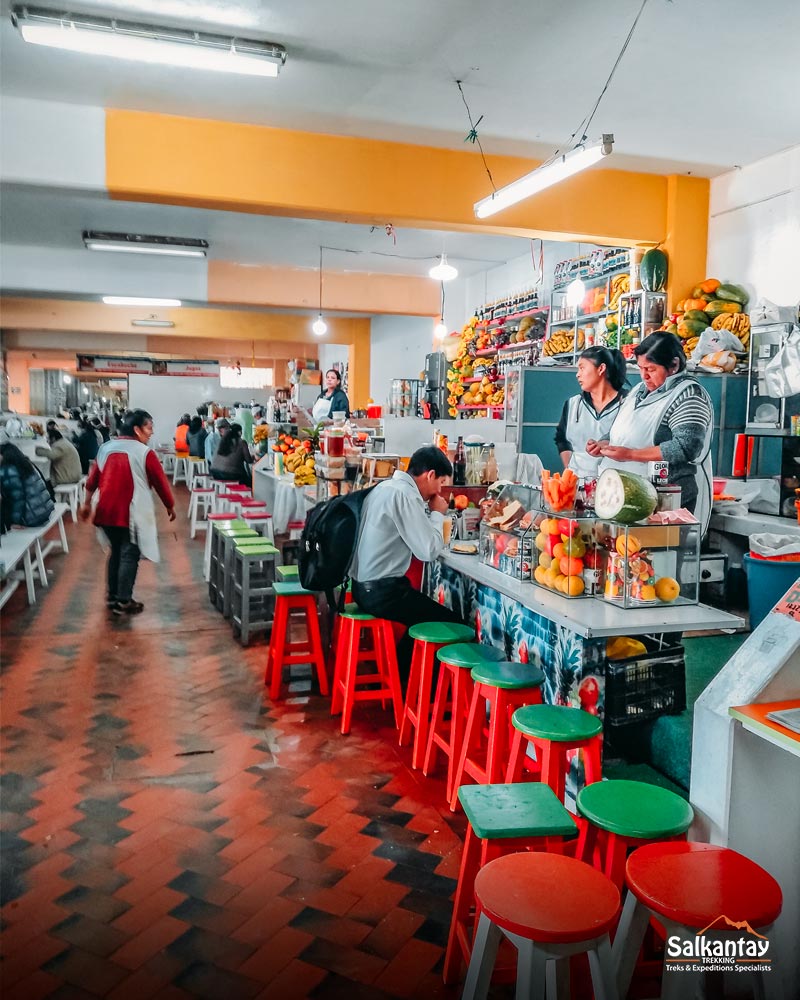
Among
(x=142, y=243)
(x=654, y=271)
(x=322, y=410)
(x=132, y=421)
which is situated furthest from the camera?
(x=142, y=243)

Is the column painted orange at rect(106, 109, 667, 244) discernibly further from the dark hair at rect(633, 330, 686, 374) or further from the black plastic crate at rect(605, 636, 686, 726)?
the black plastic crate at rect(605, 636, 686, 726)

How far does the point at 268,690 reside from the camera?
4453 millimetres

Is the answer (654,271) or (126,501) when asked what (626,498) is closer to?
(126,501)

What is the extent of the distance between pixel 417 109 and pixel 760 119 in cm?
251

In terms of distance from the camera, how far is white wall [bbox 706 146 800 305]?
244 inches

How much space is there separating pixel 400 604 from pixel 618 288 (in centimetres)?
511

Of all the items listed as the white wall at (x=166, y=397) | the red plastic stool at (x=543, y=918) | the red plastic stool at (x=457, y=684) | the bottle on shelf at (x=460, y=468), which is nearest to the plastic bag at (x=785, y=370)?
the bottle on shelf at (x=460, y=468)

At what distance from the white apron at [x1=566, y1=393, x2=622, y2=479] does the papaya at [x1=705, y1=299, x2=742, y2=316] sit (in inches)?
118

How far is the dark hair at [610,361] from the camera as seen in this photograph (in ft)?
13.5

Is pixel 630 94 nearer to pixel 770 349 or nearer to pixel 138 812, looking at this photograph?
pixel 770 349

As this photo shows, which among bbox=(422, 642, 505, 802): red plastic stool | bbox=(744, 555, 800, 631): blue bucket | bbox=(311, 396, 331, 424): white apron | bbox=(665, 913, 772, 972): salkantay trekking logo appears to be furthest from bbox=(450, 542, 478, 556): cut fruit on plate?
bbox=(311, 396, 331, 424): white apron

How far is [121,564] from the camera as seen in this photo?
617 cm

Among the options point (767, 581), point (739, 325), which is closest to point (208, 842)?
point (767, 581)

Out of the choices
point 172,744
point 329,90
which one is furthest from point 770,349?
point 172,744
